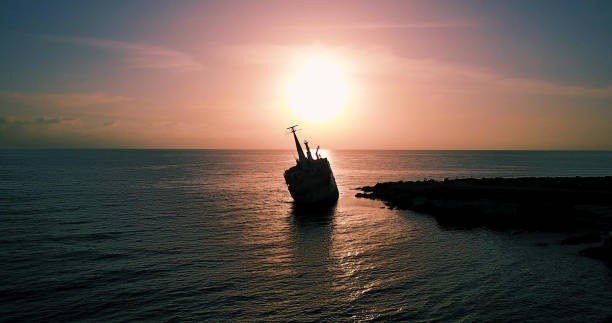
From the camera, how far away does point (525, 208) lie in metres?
40.5

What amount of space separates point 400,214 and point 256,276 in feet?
92.8

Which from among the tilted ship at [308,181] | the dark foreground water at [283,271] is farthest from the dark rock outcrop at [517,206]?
the tilted ship at [308,181]

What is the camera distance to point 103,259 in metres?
26.7

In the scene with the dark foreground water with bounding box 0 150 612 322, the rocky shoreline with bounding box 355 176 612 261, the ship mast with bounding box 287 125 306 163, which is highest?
the ship mast with bounding box 287 125 306 163

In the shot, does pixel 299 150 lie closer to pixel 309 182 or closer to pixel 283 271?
pixel 309 182

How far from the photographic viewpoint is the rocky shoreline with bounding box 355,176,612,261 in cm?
3500

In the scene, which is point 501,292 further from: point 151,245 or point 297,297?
point 151,245

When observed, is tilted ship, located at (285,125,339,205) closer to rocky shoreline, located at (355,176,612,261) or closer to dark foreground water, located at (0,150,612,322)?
dark foreground water, located at (0,150,612,322)

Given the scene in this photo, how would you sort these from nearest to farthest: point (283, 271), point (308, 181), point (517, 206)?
point (283, 271) < point (517, 206) < point (308, 181)

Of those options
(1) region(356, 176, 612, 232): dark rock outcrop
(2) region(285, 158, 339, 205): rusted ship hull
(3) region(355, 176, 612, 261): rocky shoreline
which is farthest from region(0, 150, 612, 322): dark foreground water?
(2) region(285, 158, 339, 205): rusted ship hull

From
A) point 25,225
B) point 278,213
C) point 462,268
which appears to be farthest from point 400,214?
point 25,225

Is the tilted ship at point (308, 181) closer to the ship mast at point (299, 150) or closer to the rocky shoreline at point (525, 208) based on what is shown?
the ship mast at point (299, 150)

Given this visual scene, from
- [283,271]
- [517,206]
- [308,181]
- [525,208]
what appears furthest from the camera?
[308,181]

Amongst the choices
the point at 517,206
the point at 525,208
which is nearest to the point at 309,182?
the point at 517,206
